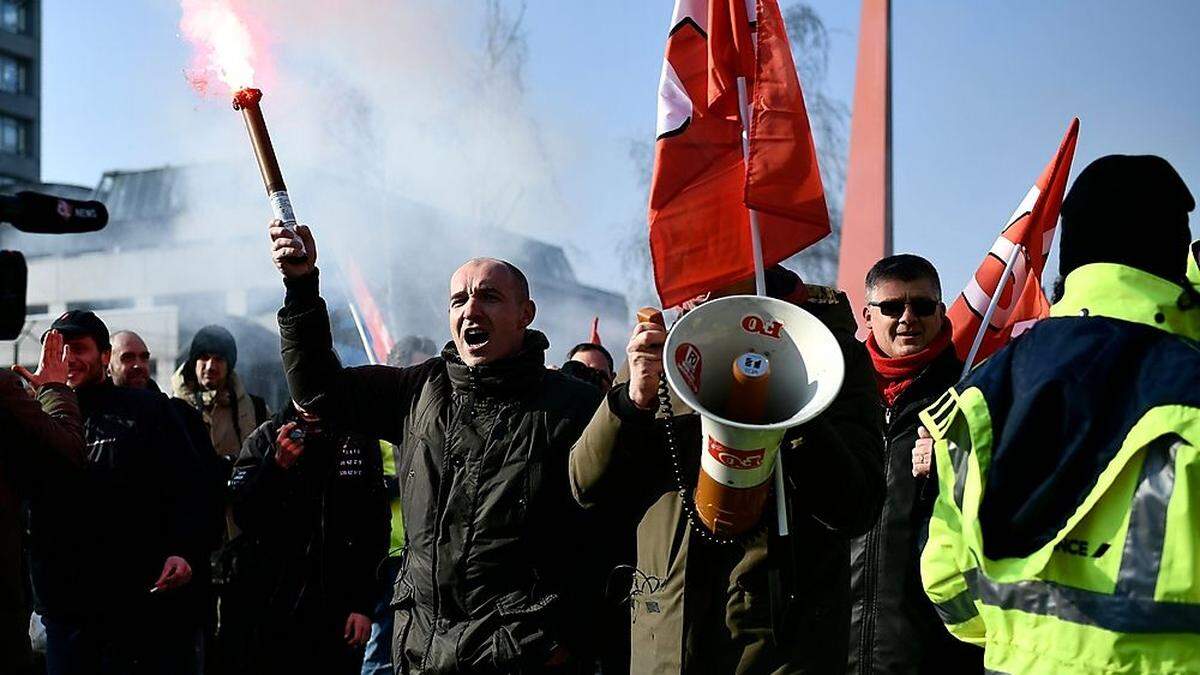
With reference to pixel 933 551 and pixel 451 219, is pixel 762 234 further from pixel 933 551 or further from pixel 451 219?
pixel 451 219

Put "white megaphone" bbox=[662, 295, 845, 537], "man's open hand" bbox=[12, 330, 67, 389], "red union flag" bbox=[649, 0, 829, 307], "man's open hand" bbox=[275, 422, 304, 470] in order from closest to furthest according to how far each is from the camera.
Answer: "white megaphone" bbox=[662, 295, 845, 537]
"red union flag" bbox=[649, 0, 829, 307]
"man's open hand" bbox=[12, 330, 67, 389]
"man's open hand" bbox=[275, 422, 304, 470]

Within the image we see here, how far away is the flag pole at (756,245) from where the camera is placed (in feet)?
10.3

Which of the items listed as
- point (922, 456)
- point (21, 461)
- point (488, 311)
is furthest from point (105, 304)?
point (922, 456)

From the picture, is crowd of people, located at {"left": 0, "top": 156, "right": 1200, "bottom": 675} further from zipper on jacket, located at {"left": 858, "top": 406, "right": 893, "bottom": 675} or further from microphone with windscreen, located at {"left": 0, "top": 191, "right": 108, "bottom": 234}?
microphone with windscreen, located at {"left": 0, "top": 191, "right": 108, "bottom": 234}

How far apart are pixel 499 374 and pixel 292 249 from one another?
0.71m

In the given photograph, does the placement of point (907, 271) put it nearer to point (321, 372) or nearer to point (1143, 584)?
point (321, 372)

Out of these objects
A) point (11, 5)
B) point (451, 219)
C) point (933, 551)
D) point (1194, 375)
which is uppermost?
point (11, 5)

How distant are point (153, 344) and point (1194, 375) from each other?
33.5 m

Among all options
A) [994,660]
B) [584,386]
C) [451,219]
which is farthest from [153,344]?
[994,660]

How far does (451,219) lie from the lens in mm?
26750

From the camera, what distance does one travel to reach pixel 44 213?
2.91 m

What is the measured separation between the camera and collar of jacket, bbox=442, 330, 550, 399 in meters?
4.18

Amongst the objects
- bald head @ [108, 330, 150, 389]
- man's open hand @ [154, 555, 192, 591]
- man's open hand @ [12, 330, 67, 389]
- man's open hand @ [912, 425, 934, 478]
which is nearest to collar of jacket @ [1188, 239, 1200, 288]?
man's open hand @ [912, 425, 934, 478]

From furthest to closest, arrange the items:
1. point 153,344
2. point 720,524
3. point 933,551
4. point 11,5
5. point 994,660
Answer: point 11,5, point 153,344, point 720,524, point 933,551, point 994,660
